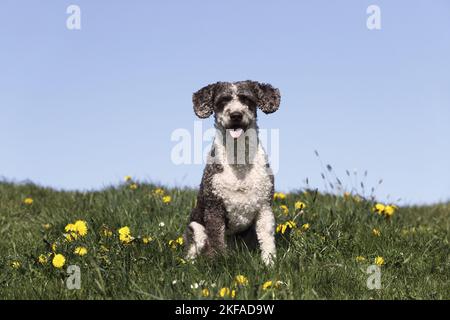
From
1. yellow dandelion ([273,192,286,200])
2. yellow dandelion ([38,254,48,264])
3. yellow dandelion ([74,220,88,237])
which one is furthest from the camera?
yellow dandelion ([273,192,286,200])

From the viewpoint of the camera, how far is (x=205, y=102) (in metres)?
6.45

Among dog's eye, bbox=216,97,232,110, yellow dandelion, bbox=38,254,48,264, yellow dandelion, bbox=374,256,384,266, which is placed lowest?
yellow dandelion, bbox=374,256,384,266

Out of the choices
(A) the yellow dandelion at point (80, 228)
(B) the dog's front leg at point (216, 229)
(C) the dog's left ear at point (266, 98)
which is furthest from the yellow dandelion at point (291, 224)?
(A) the yellow dandelion at point (80, 228)

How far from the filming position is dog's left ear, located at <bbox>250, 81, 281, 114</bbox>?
21.1 ft

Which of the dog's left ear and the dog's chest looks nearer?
the dog's chest

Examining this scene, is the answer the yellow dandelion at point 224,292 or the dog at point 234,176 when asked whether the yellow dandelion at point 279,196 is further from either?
the yellow dandelion at point 224,292

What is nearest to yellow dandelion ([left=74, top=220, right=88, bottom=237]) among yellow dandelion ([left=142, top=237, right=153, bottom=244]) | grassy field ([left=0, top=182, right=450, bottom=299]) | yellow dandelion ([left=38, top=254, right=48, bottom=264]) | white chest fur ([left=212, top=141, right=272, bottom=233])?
grassy field ([left=0, top=182, right=450, bottom=299])

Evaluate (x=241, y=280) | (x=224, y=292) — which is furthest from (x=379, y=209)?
(x=224, y=292)

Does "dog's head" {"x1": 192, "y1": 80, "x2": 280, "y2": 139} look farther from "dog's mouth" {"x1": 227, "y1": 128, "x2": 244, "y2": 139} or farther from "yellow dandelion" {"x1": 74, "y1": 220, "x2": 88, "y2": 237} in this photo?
"yellow dandelion" {"x1": 74, "y1": 220, "x2": 88, "y2": 237}

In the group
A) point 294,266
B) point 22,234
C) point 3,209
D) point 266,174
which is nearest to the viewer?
point 294,266

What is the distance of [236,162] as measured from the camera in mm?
6414
